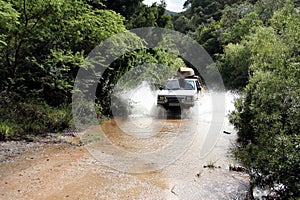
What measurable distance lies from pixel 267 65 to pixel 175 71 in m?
13.2

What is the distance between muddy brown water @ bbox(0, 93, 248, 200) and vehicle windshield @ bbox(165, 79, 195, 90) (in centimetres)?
403

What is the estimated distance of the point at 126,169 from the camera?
230 inches

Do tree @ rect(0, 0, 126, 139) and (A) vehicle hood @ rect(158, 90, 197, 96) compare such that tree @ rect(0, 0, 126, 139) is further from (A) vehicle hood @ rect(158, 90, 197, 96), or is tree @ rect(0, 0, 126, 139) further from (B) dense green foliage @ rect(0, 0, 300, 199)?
(A) vehicle hood @ rect(158, 90, 197, 96)

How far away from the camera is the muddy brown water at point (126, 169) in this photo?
473 cm

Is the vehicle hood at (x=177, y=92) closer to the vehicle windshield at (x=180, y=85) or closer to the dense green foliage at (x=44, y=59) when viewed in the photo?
the vehicle windshield at (x=180, y=85)

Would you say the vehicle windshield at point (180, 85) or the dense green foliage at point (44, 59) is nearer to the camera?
the dense green foliage at point (44, 59)

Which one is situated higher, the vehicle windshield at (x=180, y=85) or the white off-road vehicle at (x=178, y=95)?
the vehicle windshield at (x=180, y=85)

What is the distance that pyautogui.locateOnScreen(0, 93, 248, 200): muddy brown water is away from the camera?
4730mm

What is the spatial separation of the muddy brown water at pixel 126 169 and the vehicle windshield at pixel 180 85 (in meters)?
4.03

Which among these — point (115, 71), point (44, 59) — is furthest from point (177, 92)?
point (44, 59)

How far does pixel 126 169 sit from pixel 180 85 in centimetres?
769

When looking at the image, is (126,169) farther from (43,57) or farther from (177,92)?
(177,92)

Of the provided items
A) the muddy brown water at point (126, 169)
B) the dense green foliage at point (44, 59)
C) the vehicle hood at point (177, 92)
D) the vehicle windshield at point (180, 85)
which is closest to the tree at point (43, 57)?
the dense green foliage at point (44, 59)

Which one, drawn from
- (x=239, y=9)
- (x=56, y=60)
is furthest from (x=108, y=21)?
(x=239, y=9)
